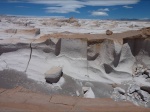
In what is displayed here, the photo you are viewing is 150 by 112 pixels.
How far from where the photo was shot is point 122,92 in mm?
7699

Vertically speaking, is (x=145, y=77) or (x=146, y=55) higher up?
(x=146, y=55)

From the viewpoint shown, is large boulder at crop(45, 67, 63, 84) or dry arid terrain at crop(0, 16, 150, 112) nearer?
dry arid terrain at crop(0, 16, 150, 112)

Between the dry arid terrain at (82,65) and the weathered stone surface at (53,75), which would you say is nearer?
the dry arid terrain at (82,65)

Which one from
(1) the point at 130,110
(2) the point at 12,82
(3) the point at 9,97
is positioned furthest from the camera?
(2) the point at 12,82

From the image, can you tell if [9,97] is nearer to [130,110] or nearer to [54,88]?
[130,110]

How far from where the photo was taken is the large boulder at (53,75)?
758cm

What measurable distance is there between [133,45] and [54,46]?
3.38 meters

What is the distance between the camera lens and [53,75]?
299 inches

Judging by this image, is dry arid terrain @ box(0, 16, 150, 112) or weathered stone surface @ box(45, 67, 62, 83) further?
weathered stone surface @ box(45, 67, 62, 83)

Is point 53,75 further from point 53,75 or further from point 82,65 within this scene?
point 82,65

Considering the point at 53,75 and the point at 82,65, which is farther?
the point at 82,65

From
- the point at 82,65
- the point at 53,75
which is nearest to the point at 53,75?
the point at 53,75

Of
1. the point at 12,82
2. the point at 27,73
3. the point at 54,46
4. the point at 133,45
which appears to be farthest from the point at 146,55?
the point at 12,82

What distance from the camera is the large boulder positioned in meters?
7.58
